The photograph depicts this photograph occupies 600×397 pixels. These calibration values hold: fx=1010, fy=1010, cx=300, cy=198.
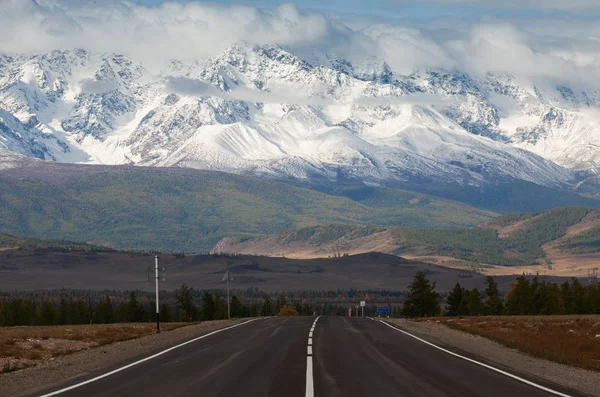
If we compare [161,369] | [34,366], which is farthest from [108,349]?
[161,369]

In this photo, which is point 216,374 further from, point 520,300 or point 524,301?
point 520,300

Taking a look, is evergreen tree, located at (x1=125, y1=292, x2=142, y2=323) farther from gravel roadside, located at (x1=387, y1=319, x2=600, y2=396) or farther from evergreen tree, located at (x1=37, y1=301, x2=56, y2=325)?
gravel roadside, located at (x1=387, y1=319, x2=600, y2=396)

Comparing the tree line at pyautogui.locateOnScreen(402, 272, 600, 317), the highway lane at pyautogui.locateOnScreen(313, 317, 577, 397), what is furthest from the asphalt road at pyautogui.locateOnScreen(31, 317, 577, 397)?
the tree line at pyautogui.locateOnScreen(402, 272, 600, 317)

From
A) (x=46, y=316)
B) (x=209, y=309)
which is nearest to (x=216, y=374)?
(x=46, y=316)

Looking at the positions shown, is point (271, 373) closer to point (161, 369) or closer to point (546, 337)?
point (161, 369)

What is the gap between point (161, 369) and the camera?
38031 mm

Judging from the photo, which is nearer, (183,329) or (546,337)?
(546,337)

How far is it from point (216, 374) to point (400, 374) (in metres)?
6.56

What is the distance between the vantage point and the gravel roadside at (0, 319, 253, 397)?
3391cm

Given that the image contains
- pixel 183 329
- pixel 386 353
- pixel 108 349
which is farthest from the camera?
pixel 183 329

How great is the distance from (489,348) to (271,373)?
56.2 feet

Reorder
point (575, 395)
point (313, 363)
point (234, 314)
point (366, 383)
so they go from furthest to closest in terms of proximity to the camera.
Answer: point (234, 314), point (313, 363), point (366, 383), point (575, 395)

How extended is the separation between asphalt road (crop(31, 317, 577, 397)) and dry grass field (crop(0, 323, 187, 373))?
532cm

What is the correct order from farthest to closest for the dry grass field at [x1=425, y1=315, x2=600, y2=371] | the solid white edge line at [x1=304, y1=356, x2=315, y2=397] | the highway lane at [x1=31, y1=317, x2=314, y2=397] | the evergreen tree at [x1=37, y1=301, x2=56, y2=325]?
the evergreen tree at [x1=37, y1=301, x2=56, y2=325]
the dry grass field at [x1=425, y1=315, x2=600, y2=371]
the highway lane at [x1=31, y1=317, x2=314, y2=397]
the solid white edge line at [x1=304, y1=356, x2=315, y2=397]
